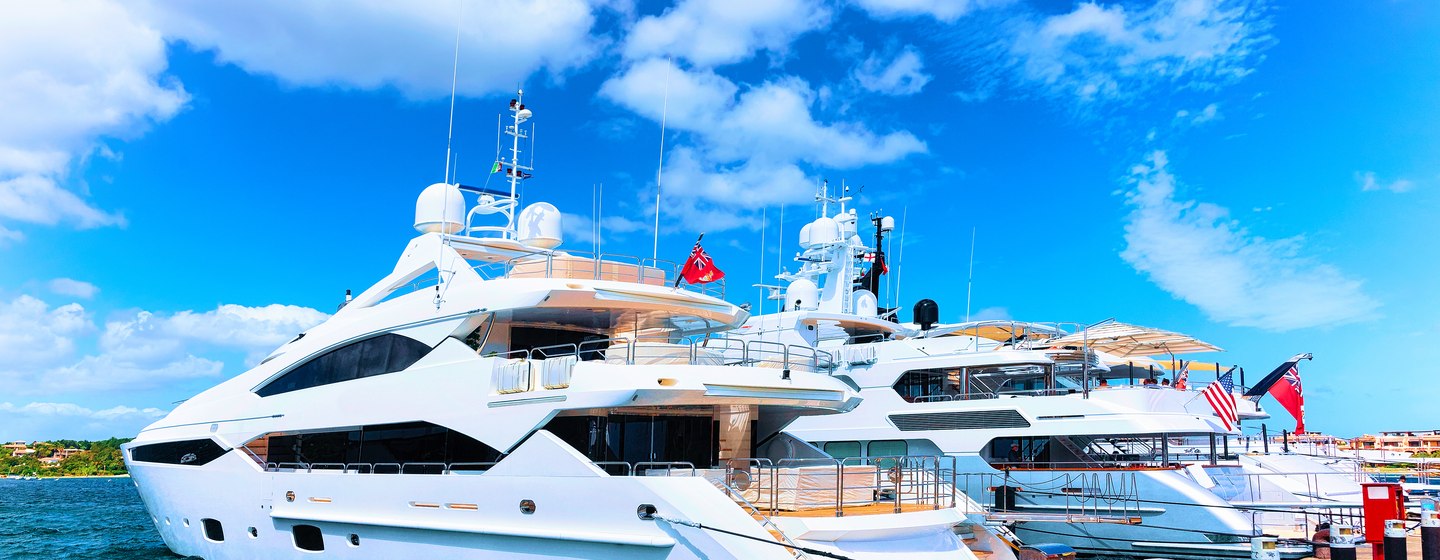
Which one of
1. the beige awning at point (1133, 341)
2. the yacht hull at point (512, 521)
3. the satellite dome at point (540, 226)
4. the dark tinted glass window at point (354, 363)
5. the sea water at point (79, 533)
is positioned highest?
the satellite dome at point (540, 226)

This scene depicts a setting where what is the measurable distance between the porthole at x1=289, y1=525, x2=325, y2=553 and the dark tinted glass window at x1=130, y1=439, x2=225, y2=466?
283 centimetres

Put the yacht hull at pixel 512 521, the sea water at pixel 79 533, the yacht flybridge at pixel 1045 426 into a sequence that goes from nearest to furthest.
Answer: the yacht hull at pixel 512 521, the yacht flybridge at pixel 1045 426, the sea water at pixel 79 533

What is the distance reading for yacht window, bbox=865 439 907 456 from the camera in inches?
985

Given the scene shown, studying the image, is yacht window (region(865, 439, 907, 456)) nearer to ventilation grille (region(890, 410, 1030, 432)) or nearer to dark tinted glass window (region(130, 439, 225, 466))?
ventilation grille (region(890, 410, 1030, 432))

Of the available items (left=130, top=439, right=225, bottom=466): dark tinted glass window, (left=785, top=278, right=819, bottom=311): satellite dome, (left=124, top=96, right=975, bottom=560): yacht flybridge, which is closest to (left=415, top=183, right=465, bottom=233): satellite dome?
(left=124, top=96, right=975, bottom=560): yacht flybridge

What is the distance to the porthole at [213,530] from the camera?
1736cm

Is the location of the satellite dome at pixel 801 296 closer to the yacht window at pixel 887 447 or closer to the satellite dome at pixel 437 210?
the yacht window at pixel 887 447

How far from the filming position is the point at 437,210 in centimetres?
1888

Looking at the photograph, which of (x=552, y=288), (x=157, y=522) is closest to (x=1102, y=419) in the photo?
(x=552, y=288)

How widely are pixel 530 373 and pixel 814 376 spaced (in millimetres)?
3892

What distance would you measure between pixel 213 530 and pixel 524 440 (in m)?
8.35

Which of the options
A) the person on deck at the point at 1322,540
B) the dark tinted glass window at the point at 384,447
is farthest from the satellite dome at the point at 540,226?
the person on deck at the point at 1322,540

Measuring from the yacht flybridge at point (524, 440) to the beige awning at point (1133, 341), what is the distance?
10.3 m

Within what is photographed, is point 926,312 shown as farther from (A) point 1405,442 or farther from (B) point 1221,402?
(A) point 1405,442
